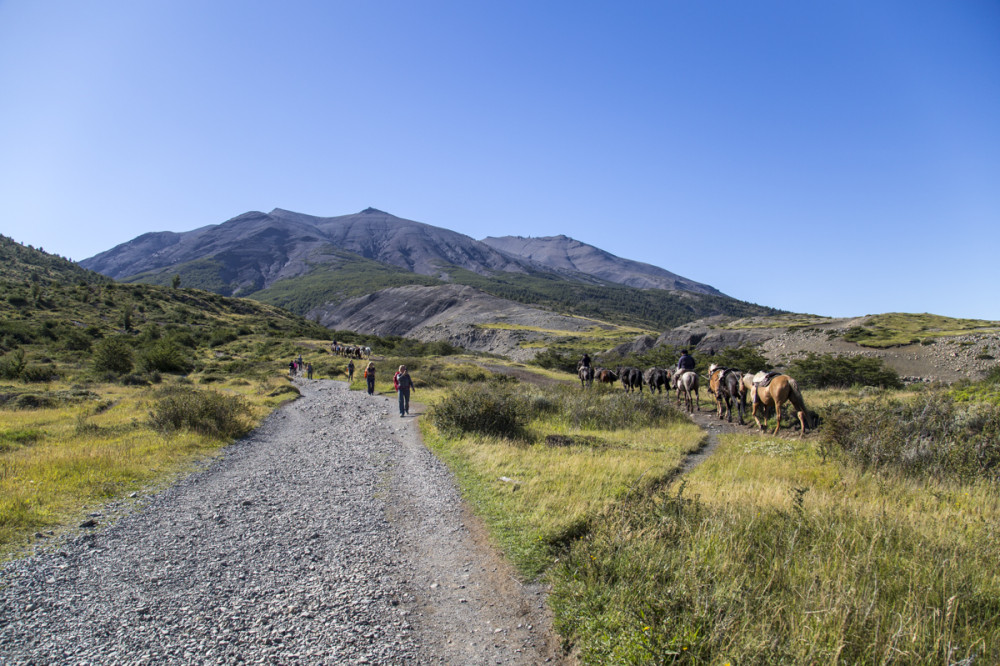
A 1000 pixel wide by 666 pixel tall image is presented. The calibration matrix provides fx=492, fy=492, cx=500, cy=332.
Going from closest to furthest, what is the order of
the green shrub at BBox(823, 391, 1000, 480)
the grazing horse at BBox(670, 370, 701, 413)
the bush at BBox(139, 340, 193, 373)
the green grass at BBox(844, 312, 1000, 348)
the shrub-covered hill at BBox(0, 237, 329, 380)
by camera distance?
the green shrub at BBox(823, 391, 1000, 480) < the grazing horse at BBox(670, 370, 701, 413) < the bush at BBox(139, 340, 193, 373) < the shrub-covered hill at BBox(0, 237, 329, 380) < the green grass at BBox(844, 312, 1000, 348)

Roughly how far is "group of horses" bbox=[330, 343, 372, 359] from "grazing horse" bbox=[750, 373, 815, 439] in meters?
41.3

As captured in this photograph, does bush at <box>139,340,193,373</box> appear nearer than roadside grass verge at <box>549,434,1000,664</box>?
No

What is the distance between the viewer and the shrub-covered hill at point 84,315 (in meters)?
42.3

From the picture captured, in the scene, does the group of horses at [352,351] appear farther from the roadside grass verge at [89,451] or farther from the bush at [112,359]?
the roadside grass verge at [89,451]

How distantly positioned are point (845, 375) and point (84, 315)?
255 feet

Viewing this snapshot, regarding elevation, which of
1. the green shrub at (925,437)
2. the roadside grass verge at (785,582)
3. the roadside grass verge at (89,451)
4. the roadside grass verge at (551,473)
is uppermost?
the green shrub at (925,437)

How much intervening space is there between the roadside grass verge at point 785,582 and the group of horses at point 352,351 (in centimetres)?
4749

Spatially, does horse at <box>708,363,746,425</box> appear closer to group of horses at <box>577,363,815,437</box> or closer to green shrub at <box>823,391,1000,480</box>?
group of horses at <box>577,363,815,437</box>

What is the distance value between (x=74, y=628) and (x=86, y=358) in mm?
47856

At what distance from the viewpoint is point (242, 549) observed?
6.15m

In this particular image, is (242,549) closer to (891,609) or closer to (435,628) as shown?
(435,628)

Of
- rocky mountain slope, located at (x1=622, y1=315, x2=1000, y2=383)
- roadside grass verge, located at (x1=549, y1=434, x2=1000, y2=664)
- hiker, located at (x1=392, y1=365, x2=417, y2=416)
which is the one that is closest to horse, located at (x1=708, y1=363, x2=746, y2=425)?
roadside grass verge, located at (x1=549, y1=434, x2=1000, y2=664)

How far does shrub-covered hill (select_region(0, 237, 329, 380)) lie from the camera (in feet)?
139

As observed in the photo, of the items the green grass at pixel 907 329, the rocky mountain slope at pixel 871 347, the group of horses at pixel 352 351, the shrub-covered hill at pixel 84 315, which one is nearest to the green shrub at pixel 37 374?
the shrub-covered hill at pixel 84 315
